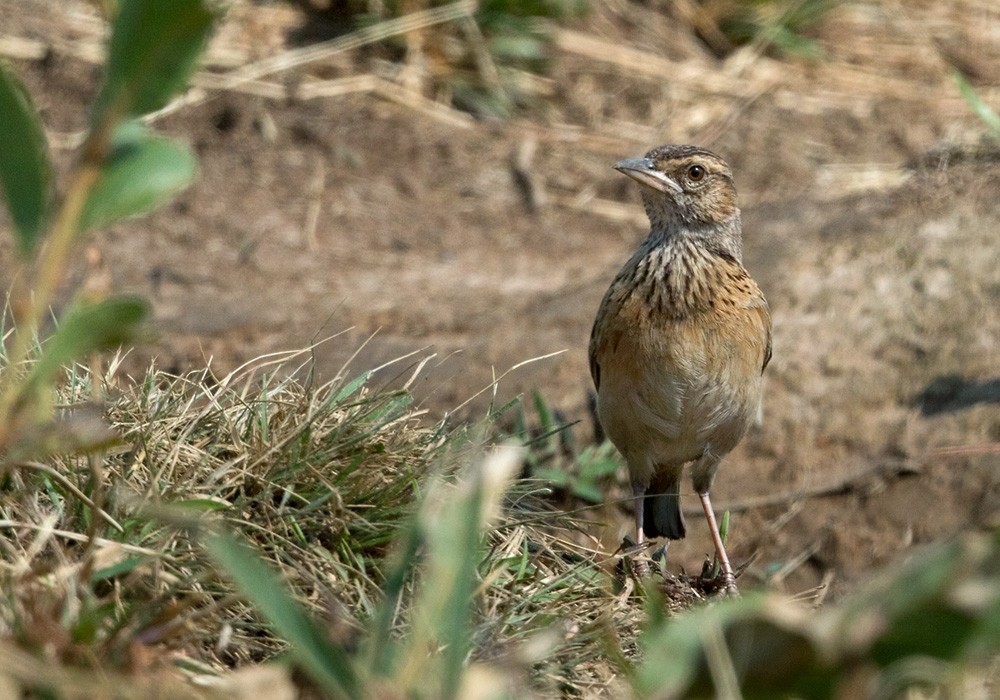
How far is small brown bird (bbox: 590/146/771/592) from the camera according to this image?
15.7ft

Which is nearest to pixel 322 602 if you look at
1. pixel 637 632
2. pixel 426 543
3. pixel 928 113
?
pixel 426 543

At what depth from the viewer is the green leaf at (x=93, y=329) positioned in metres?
2.24

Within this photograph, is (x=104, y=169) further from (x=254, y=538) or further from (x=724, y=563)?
(x=724, y=563)

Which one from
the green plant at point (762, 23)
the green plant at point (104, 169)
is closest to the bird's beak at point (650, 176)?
the green plant at point (104, 169)

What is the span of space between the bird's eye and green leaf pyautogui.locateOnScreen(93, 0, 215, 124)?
3.26 m

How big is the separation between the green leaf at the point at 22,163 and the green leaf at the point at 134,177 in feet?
0.27

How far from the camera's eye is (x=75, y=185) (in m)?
2.16

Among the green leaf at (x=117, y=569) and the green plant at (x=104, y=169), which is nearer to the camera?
the green plant at (x=104, y=169)

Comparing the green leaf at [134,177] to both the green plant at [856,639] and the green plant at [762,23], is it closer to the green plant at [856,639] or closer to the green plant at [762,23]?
the green plant at [856,639]

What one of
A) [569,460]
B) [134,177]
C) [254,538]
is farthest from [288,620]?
[569,460]

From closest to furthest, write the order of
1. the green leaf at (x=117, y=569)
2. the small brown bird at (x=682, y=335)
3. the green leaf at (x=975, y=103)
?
the green leaf at (x=117, y=569) → the small brown bird at (x=682, y=335) → the green leaf at (x=975, y=103)

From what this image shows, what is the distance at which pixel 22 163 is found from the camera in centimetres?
221

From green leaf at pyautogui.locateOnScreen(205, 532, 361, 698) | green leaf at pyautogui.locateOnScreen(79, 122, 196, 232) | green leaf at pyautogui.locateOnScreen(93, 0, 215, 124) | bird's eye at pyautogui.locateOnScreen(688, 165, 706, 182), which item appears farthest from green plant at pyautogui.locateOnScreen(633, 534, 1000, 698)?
bird's eye at pyautogui.locateOnScreen(688, 165, 706, 182)

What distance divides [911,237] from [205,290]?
3.91 meters
